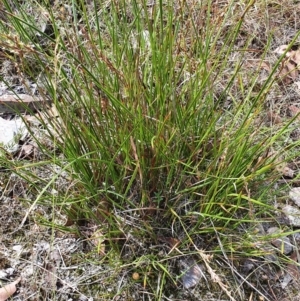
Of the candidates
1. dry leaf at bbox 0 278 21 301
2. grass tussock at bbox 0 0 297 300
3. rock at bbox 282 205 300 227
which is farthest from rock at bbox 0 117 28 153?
rock at bbox 282 205 300 227

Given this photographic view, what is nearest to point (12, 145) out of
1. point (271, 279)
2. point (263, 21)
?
point (271, 279)

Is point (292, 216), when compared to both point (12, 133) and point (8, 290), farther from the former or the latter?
point (12, 133)

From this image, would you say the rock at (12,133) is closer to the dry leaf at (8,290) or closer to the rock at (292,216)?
the dry leaf at (8,290)

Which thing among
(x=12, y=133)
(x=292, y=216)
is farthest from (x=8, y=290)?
(x=292, y=216)

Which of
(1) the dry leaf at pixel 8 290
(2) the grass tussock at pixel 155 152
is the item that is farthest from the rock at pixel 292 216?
(1) the dry leaf at pixel 8 290

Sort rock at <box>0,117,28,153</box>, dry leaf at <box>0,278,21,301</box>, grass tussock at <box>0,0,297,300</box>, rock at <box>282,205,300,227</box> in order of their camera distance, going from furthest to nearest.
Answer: rock at <box>0,117,28,153</box> → rock at <box>282,205,300,227</box> → dry leaf at <box>0,278,21,301</box> → grass tussock at <box>0,0,297,300</box>

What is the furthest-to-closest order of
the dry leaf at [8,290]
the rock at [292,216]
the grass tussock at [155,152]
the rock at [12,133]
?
the rock at [12,133] < the rock at [292,216] < the dry leaf at [8,290] < the grass tussock at [155,152]

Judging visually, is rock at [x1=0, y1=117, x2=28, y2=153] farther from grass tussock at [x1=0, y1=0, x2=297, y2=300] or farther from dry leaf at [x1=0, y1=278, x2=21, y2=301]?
dry leaf at [x1=0, y1=278, x2=21, y2=301]

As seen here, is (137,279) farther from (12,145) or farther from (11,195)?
(12,145)
